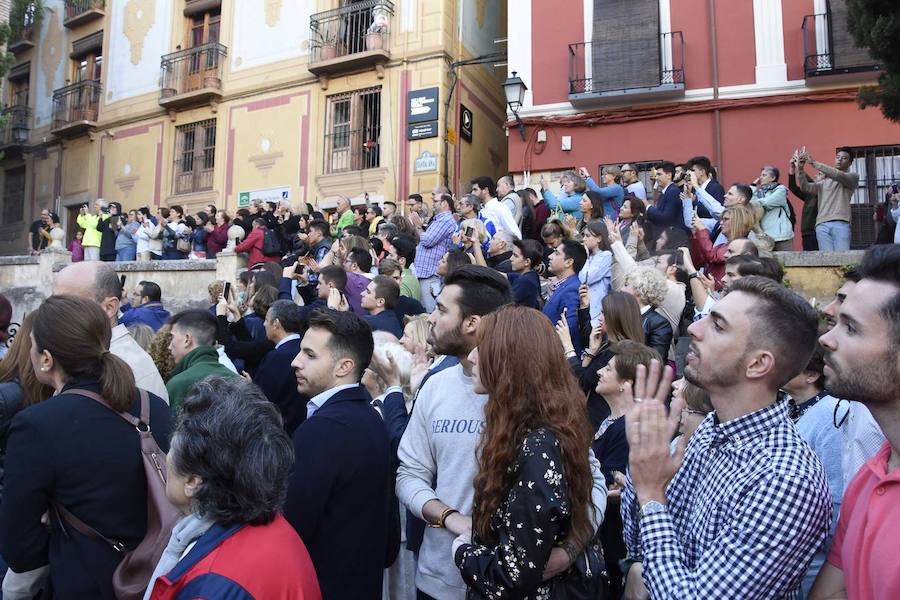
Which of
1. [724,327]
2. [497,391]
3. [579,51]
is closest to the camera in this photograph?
[724,327]

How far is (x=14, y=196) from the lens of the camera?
80.6 ft

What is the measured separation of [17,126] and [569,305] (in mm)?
23771

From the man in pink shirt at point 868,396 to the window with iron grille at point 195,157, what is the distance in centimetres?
1932

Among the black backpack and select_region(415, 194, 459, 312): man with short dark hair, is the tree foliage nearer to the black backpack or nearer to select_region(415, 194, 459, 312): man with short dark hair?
select_region(415, 194, 459, 312): man with short dark hair

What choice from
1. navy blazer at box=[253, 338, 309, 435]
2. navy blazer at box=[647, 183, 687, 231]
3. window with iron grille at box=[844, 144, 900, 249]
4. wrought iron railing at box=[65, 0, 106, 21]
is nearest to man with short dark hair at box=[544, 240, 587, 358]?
navy blazer at box=[253, 338, 309, 435]

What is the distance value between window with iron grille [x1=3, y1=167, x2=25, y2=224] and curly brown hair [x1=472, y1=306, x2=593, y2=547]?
25.8 metres

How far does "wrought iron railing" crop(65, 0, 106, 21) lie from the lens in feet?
72.9

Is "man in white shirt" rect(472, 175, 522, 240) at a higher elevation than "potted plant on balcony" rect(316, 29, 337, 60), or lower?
lower

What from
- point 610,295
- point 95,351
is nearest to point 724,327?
point 95,351

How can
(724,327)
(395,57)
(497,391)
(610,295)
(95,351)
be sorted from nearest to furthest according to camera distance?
(724,327) → (497,391) → (95,351) → (610,295) → (395,57)

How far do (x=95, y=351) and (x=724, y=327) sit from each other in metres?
2.30

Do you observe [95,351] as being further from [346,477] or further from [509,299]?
[509,299]

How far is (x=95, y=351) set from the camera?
9.27 ft

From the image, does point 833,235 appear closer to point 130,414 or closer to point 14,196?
point 130,414
